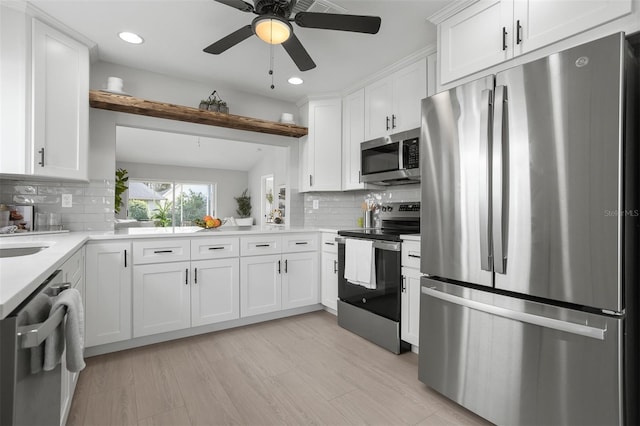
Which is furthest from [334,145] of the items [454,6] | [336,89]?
[454,6]

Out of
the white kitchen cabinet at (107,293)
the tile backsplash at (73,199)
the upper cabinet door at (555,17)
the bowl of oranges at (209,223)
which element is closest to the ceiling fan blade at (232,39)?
the upper cabinet door at (555,17)

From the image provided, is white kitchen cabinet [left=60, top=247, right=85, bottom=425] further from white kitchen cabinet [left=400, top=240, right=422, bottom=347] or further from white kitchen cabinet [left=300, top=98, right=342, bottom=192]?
white kitchen cabinet [left=300, top=98, right=342, bottom=192]

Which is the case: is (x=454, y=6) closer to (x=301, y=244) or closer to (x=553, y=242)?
(x=553, y=242)

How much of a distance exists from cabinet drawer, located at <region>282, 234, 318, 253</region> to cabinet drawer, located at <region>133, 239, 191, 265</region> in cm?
96

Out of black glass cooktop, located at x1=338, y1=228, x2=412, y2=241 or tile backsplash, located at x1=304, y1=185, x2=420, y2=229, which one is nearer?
black glass cooktop, located at x1=338, y1=228, x2=412, y2=241

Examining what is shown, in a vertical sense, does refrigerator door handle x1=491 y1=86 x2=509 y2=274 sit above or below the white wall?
below

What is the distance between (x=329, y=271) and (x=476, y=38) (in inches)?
93.6

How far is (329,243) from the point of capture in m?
3.45

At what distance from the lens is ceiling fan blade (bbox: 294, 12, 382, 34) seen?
1761 millimetres

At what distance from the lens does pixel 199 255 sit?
9.44 ft

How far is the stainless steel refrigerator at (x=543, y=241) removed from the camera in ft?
4.30

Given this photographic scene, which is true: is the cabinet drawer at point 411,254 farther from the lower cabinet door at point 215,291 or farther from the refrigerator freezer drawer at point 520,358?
the lower cabinet door at point 215,291

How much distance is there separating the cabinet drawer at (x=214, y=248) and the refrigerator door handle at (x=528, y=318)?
6.15 ft

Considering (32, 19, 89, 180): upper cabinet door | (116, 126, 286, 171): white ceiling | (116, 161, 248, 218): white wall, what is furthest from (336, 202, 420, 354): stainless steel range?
(116, 161, 248, 218): white wall
